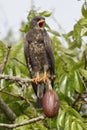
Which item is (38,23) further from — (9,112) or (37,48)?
(9,112)

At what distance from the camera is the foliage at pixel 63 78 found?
347cm

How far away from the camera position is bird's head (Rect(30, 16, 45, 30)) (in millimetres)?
4137

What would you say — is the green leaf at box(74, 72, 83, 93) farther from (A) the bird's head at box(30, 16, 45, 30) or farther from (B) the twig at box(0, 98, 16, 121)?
(A) the bird's head at box(30, 16, 45, 30)

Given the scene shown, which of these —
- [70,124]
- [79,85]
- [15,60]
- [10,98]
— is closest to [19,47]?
[15,60]

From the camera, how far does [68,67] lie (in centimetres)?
367

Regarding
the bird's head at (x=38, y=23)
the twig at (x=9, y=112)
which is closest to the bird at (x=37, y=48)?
the bird's head at (x=38, y=23)

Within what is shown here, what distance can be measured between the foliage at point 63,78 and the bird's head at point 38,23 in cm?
5

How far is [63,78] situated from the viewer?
3629 millimetres

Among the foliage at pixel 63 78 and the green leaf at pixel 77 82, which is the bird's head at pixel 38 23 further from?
the green leaf at pixel 77 82

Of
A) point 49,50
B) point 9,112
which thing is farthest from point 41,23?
point 9,112

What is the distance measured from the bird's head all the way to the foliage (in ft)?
0.16

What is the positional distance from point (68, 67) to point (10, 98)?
61 cm

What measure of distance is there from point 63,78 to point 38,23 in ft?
2.90

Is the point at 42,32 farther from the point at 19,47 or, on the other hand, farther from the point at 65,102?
the point at 65,102
